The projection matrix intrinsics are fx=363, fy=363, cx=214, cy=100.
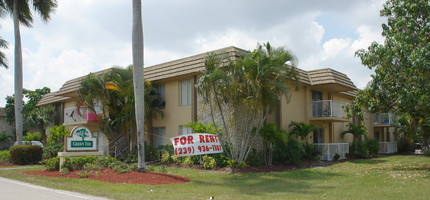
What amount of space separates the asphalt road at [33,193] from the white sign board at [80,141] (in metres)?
3.67

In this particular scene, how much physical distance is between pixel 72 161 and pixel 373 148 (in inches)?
787

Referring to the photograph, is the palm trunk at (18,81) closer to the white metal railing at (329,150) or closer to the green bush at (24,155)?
the green bush at (24,155)

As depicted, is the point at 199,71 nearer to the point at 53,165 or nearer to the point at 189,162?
the point at 189,162

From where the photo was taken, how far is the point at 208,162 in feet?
56.1

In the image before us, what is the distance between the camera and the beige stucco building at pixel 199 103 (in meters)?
19.8

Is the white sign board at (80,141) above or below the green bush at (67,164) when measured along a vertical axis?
above

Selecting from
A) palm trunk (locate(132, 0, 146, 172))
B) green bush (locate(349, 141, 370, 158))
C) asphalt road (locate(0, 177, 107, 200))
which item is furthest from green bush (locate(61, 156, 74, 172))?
green bush (locate(349, 141, 370, 158))

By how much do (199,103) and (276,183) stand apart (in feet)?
26.9

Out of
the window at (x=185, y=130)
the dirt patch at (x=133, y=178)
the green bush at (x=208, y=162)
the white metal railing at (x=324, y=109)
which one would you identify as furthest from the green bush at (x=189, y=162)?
the white metal railing at (x=324, y=109)

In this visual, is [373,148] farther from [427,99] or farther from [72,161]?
[72,161]

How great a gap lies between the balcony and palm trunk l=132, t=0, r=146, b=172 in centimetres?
1280

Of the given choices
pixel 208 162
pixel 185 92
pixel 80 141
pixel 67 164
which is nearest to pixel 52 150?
pixel 80 141

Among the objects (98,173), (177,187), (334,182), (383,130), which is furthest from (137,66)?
(383,130)

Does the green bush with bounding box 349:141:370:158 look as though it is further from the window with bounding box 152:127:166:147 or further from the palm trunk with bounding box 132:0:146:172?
the palm trunk with bounding box 132:0:146:172
